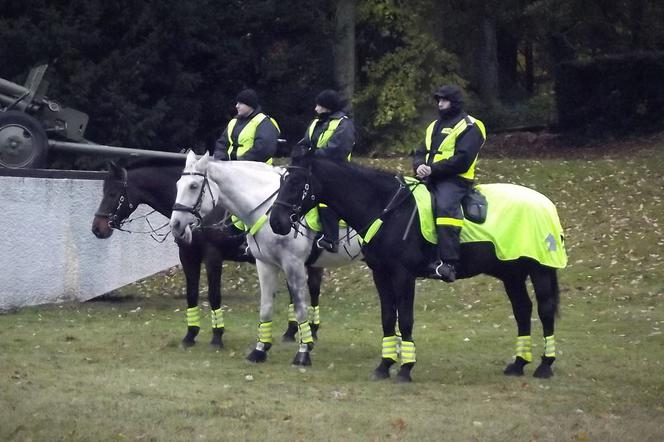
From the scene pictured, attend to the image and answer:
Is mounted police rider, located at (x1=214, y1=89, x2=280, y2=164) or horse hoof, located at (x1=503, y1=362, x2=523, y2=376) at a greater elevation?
mounted police rider, located at (x1=214, y1=89, x2=280, y2=164)

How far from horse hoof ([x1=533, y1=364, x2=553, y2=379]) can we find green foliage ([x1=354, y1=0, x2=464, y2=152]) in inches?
728

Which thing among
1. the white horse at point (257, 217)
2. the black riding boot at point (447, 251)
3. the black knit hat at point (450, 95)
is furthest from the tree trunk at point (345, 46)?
the black riding boot at point (447, 251)

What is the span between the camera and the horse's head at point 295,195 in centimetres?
1139

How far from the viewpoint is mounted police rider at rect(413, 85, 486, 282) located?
11516 millimetres

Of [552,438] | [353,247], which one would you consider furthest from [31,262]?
[552,438]

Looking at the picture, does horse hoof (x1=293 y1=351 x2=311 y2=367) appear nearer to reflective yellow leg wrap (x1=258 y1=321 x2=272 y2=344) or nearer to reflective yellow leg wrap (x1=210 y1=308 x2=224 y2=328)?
reflective yellow leg wrap (x1=258 y1=321 x2=272 y2=344)

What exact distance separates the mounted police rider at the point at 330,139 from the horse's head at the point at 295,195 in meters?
0.83

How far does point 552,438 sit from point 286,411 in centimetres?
203

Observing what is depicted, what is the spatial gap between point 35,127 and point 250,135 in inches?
229

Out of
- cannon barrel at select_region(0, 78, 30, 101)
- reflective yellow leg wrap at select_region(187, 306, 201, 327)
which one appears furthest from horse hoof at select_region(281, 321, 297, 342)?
cannon barrel at select_region(0, 78, 30, 101)

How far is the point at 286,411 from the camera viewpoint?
994cm

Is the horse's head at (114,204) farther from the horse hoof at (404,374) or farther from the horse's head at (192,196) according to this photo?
the horse hoof at (404,374)

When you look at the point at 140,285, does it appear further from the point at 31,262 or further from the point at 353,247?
the point at 353,247

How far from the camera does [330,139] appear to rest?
42.8 ft
